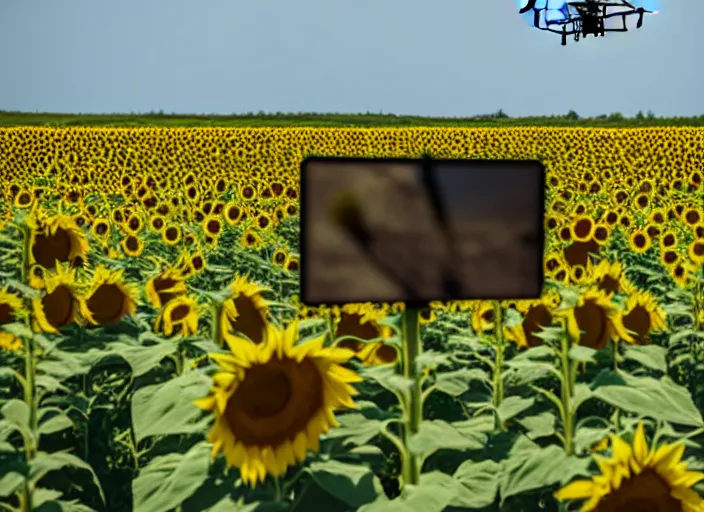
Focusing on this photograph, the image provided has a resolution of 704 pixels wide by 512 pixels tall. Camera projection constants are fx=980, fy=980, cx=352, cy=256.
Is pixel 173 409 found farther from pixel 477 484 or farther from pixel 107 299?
pixel 107 299

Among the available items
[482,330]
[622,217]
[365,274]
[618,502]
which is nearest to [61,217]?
[482,330]

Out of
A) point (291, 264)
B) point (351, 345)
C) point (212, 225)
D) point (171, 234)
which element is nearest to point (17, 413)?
point (351, 345)

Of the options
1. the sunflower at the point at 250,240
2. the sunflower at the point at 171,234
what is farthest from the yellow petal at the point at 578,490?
the sunflower at the point at 171,234

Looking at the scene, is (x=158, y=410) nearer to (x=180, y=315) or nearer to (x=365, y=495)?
(x=365, y=495)

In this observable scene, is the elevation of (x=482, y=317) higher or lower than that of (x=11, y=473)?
higher

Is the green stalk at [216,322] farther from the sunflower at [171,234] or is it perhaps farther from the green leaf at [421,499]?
the sunflower at [171,234]

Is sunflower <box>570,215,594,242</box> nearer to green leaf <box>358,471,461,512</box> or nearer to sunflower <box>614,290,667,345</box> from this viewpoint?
sunflower <box>614,290,667,345</box>
